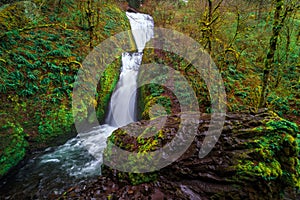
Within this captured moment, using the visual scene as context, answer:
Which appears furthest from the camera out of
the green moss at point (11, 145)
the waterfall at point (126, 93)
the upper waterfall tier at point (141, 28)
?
the upper waterfall tier at point (141, 28)

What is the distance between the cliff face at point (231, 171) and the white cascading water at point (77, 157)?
5.14 ft

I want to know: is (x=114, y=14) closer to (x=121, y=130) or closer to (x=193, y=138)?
(x=121, y=130)

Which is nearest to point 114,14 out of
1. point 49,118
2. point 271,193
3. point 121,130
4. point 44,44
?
point 44,44

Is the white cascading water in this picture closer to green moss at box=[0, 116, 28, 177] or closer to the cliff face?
green moss at box=[0, 116, 28, 177]

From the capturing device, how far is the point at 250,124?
11.6 feet

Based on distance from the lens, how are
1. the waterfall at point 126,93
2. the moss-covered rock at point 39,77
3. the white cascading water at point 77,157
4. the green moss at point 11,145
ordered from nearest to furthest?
the white cascading water at point 77,157, the green moss at point 11,145, the moss-covered rock at point 39,77, the waterfall at point 126,93

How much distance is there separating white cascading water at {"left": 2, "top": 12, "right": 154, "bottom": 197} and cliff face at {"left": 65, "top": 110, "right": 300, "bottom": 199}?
1.57 m

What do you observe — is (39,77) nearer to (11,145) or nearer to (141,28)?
(11,145)

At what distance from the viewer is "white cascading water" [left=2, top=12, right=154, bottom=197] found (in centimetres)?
470

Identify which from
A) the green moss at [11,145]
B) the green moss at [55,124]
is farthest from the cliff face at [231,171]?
the green moss at [55,124]

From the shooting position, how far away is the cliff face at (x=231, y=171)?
2965 millimetres

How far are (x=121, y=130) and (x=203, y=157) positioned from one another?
7.11ft

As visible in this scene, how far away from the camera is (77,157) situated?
234 inches

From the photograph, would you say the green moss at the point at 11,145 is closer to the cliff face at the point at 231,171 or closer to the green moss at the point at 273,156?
the cliff face at the point at 231,171
